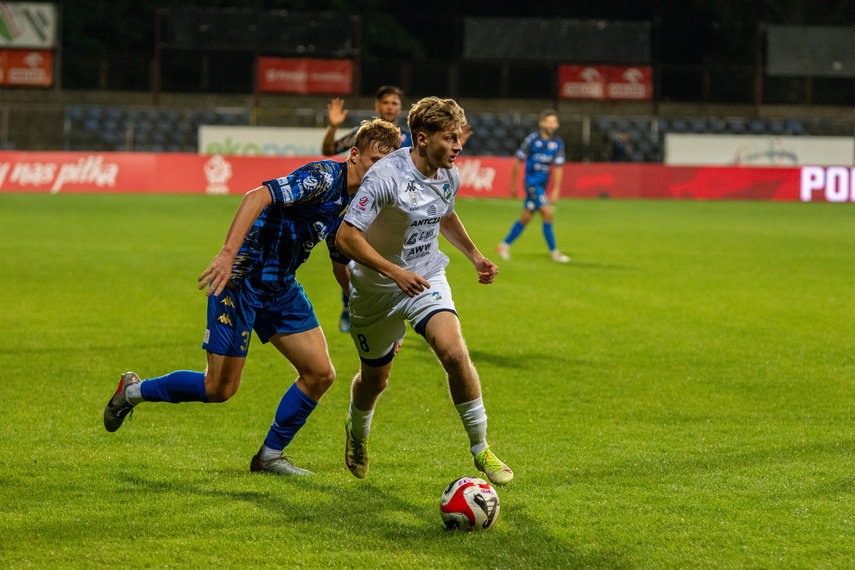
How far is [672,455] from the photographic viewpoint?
5609 millimetres

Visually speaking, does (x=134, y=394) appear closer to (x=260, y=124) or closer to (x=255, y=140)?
(x=255, y=140)

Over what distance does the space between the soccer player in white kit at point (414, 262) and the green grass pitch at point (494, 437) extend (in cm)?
55

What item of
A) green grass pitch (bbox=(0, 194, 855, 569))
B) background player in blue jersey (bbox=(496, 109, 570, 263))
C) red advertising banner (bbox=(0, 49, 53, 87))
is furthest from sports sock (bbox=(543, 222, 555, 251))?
red advertising banner (bbox=(0, 49, 53, 87))

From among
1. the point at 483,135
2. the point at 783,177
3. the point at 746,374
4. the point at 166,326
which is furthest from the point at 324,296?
the point at 483,135

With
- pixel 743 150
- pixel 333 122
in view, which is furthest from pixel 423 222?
pixel 743 150

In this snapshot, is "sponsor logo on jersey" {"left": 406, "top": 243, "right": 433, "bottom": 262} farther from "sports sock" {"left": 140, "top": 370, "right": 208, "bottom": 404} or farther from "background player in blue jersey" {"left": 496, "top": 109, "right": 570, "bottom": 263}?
"background player in blue jersey" {"left": 496, "top": 109, "right": 570, "bottom": 263}

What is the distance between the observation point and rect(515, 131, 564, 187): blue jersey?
1612cm

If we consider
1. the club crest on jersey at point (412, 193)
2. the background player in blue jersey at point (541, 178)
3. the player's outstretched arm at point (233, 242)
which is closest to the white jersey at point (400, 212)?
the club crest on jersey at point (412, 193)

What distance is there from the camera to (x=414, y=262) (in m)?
5.00

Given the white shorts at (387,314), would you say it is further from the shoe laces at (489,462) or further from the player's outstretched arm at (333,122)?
the player's outstretched arm at (333,122)

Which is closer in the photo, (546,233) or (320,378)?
(320,378)

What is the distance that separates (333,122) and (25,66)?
32815 mm

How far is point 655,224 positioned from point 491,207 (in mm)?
5796

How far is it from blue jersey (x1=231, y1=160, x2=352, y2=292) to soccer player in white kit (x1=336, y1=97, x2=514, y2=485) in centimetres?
25
